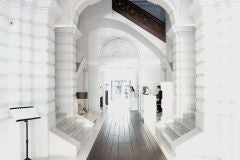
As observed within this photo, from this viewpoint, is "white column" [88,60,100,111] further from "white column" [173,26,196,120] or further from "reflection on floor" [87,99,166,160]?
"white column" [173,26,196,120]

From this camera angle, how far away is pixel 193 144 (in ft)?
21.0

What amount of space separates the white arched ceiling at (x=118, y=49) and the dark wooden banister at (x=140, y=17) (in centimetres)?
243

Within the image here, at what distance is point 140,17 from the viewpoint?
45.3ft

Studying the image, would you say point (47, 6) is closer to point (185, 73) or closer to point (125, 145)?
point (125, 145)

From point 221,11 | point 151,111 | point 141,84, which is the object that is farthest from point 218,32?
point 141,84

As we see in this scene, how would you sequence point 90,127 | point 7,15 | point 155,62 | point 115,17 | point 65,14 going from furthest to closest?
point 155,62, point 115,17, point 90,127, point 65,14, point 7,15

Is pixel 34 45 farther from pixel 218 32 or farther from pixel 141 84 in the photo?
pixel 141 84

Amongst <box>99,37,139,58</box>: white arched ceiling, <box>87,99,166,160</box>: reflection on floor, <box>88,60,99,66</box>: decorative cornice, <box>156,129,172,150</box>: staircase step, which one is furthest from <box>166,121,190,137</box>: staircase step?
<box>99,37,139,58</box>: white arched ceiling

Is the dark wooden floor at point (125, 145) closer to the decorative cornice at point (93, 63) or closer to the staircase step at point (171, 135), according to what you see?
the staircase step at point (171, 135)

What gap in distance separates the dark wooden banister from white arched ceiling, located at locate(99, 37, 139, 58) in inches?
95.5

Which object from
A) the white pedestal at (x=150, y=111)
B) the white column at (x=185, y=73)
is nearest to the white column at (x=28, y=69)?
the white column at (x=185, y=73)

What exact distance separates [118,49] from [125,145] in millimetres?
9751

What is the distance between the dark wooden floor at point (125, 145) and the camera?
257 inches

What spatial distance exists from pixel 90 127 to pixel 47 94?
4.09 metres
